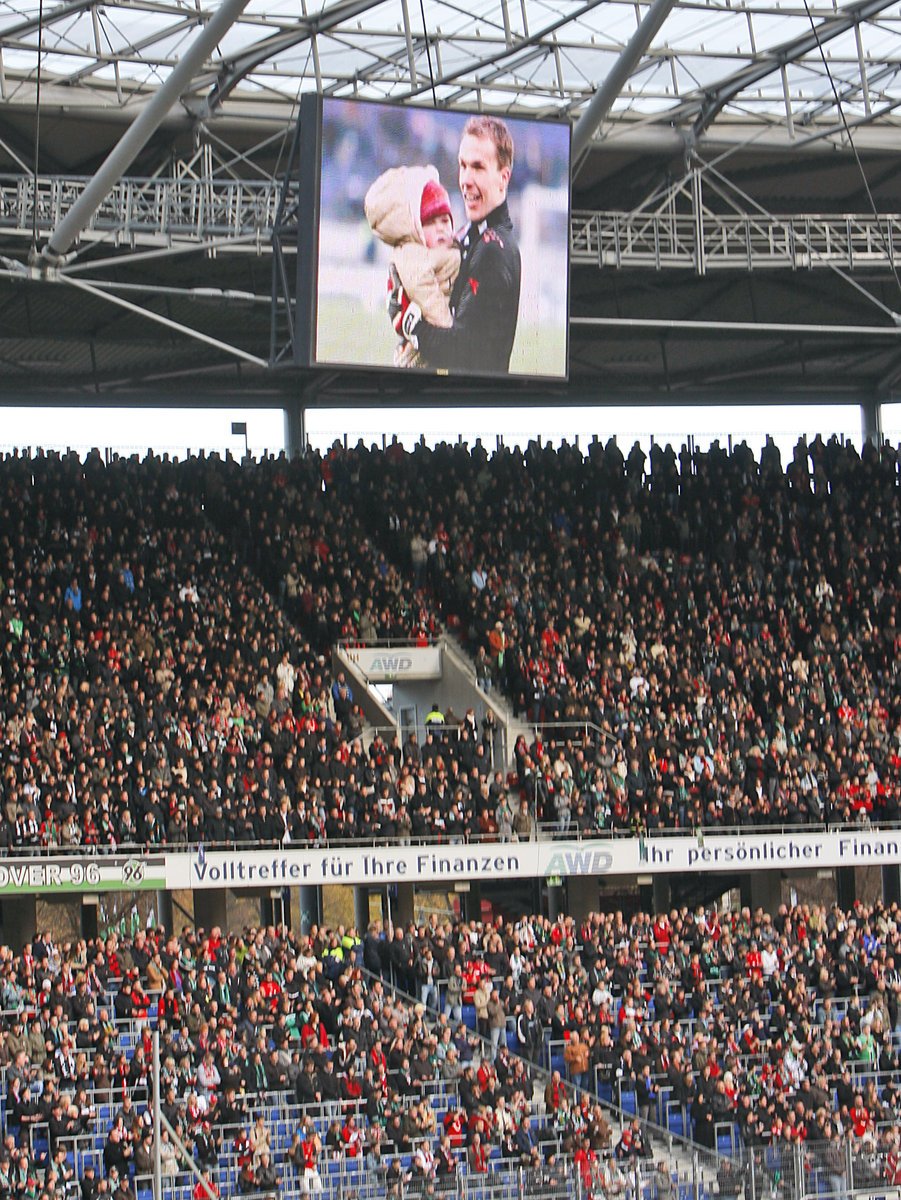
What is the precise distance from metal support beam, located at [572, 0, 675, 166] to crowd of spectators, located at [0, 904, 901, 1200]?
12.2 meters

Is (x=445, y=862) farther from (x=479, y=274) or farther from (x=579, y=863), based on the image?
(x=479, y=274)

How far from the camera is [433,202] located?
1284 inches

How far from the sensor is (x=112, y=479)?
136 feet

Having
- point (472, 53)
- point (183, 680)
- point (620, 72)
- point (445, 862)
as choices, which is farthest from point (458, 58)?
point (445, 862)

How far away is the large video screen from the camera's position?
3219 centimetres

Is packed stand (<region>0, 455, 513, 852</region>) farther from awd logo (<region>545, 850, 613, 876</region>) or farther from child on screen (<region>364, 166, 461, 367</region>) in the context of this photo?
child on screen (<region>364, 166, 461, 367</region>)

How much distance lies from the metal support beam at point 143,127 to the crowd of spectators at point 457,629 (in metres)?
6.92

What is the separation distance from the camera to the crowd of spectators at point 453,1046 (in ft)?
83.6

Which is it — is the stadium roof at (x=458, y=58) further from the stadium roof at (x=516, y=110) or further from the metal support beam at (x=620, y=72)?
the metal support beam at (x=620, y=72)

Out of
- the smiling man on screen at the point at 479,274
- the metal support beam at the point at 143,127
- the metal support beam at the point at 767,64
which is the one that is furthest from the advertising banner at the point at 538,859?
the metal support beam at the point at 767,64

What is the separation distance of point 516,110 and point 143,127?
12.9 meters

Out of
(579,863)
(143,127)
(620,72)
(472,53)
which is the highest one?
(472,53)

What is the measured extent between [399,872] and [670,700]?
690 cm

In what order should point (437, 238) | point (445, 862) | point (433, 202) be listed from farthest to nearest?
point (445, 862) → point (437, 238) → point (433, 202)
